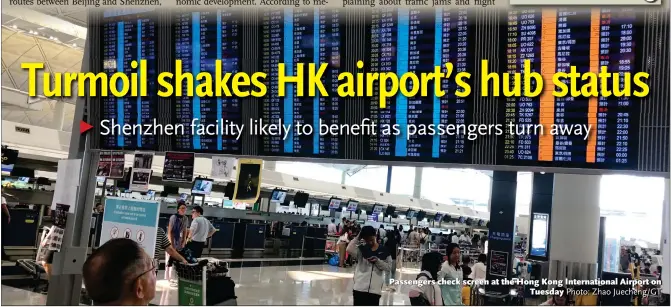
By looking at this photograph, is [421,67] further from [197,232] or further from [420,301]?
[197,232]

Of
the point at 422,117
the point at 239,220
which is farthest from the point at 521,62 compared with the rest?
the point at 239,220

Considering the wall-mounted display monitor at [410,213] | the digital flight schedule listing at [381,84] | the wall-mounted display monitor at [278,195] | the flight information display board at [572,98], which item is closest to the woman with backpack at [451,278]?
the digital flight schedule listing at [381,84]

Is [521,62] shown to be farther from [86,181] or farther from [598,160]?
[86,181]

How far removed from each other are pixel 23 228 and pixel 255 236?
24.5 ft

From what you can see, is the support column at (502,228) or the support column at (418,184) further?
the support column at (418,184)

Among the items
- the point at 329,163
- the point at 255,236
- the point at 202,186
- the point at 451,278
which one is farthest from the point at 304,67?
the point at 255,236

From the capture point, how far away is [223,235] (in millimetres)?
17562

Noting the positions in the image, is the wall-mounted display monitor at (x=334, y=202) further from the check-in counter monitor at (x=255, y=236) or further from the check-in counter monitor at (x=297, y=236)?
the check-in counter monitor at (x=255, y=236)

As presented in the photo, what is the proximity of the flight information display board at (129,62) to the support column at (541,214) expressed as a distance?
7.56m

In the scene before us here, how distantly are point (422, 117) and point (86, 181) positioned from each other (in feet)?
12.1

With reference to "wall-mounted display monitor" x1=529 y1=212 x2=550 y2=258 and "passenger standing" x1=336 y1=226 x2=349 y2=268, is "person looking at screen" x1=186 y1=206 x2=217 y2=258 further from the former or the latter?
"passenger standing" x1=336 y1=226 x2=349 y2=268

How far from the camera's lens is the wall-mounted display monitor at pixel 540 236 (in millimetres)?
10836

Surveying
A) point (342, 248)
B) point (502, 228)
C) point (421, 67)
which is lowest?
point (342, 248)

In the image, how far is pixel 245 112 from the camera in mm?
5258
